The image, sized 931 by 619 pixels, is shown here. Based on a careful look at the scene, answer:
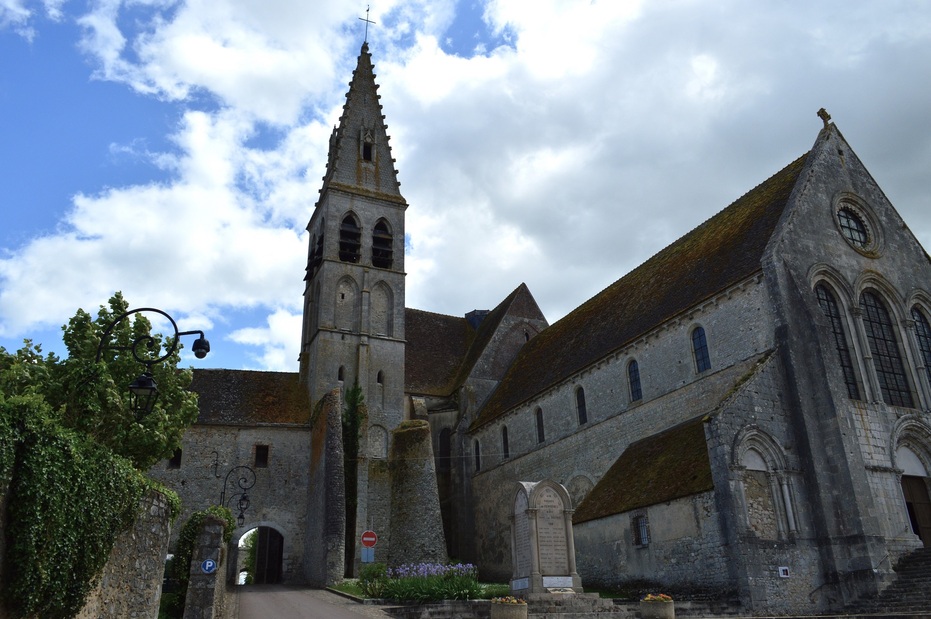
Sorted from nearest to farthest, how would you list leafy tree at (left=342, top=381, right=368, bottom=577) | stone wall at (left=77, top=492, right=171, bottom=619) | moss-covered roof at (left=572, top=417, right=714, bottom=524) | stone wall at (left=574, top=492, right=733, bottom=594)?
stone wall at (left=77, top=492, right=171, bottom=619), stone wall at (left=574, top=492, right=733, bottom=594), moss-covered roof at (left=572, top=417, right=714, bottom=524), leafy tree at (left=342, top=381, right=368, bottom=577)

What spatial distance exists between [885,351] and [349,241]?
2551cm

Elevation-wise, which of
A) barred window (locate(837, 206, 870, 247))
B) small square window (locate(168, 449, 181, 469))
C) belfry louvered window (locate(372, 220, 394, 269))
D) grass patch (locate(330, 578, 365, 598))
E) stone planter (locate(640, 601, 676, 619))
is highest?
belfry louvered window (locate(372, 220, 394, 269))

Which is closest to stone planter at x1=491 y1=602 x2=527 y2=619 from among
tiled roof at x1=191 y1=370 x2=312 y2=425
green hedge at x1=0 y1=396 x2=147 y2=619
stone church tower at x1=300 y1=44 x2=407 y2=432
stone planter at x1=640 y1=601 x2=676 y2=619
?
stone planter at x1=640 y1=601 x2=676 y2=619

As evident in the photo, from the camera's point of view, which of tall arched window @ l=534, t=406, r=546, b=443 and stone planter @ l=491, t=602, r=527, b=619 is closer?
stone planter @ l=491, t=602, r=527, b=619

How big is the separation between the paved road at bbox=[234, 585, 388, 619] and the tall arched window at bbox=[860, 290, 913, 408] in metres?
16.7

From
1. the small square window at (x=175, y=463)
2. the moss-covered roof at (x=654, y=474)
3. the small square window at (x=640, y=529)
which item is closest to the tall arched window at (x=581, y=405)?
the moss-covered roof at (x=654, y=474)

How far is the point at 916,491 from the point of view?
20906 millimetres

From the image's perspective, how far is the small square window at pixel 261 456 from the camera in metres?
32.0

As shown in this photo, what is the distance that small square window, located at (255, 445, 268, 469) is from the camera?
105ft

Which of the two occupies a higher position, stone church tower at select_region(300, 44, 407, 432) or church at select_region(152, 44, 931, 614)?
stone church tower at select_region(300, 44, 407, 432)

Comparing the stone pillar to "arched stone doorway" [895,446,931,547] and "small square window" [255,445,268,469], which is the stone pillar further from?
"arched stone doorway" [895,446,931,547]

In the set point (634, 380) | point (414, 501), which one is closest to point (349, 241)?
point (414, 501)

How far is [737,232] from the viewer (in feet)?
80.8

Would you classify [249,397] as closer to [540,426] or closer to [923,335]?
[540,426]
